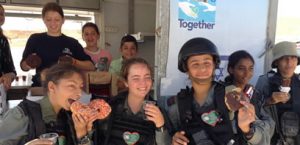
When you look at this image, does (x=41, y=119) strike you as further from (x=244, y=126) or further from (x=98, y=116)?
(x=244, y=126)

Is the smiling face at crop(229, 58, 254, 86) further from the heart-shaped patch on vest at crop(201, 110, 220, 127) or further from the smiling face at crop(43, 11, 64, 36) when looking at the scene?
the smiling face at crop(43, 11, 64, 36)

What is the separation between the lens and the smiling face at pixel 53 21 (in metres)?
2.88

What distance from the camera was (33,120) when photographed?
1.90 m

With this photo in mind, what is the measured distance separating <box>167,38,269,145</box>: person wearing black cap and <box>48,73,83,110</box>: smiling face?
0.75 meters

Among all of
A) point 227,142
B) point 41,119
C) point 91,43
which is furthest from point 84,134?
point 91,43

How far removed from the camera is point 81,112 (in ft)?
6.22

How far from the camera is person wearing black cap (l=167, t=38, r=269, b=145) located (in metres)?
2.07

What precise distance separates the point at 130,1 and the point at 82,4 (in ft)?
3.40

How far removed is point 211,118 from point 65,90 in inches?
41.8

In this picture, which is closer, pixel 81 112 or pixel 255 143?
pixel 81 112

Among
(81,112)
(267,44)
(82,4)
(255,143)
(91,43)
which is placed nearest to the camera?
(81,112)

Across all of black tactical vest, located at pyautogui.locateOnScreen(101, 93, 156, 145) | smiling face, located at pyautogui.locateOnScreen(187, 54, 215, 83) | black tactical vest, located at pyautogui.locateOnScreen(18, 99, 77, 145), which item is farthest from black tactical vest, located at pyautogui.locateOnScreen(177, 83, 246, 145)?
black tactical vest, located at pyautogui.locateOnScreen(18, 99, 77, 145)

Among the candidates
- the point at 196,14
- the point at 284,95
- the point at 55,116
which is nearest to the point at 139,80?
the point at 55,116

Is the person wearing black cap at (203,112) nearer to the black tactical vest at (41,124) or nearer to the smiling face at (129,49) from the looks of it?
the black tactical vest at (41,124)
